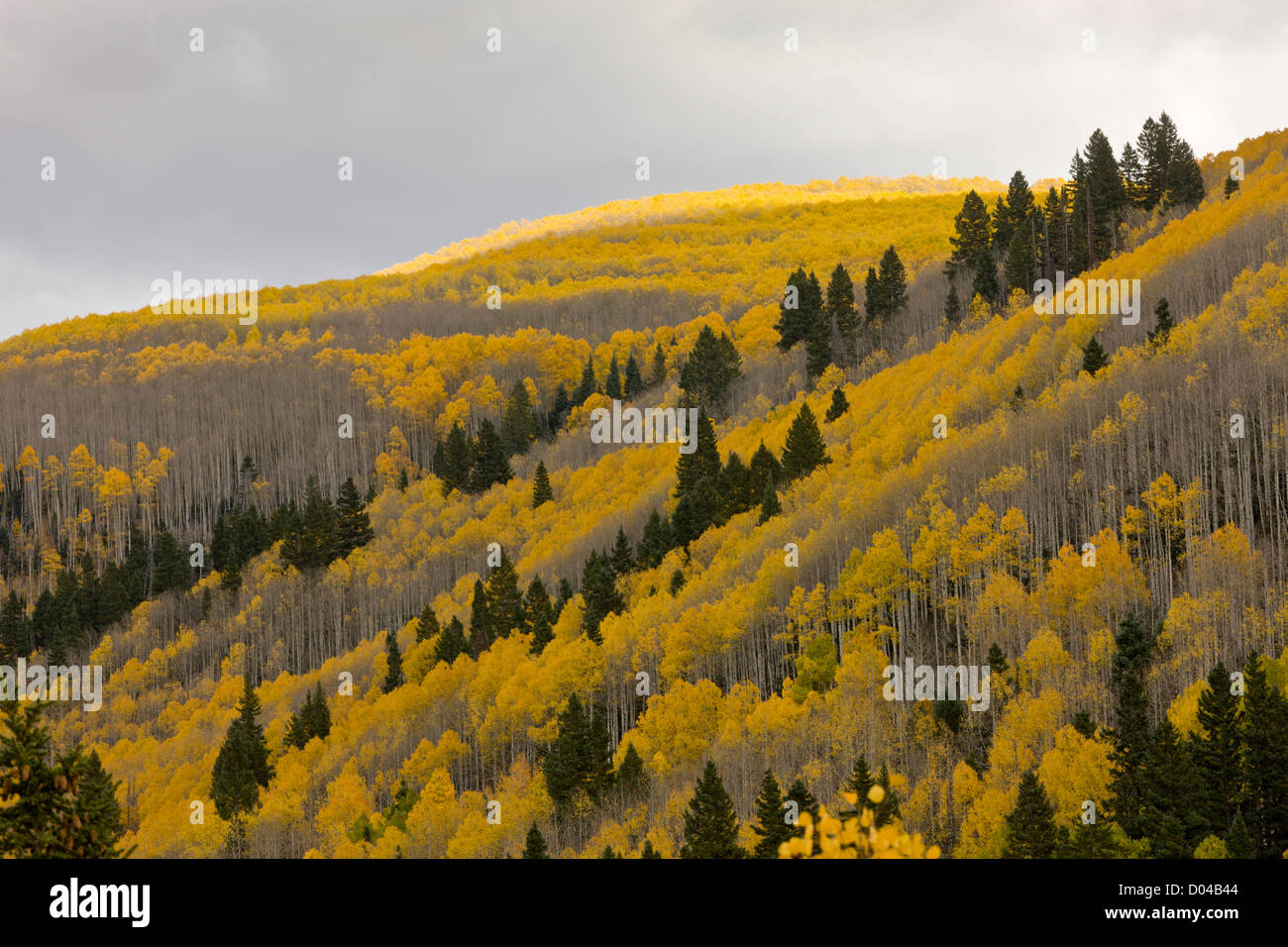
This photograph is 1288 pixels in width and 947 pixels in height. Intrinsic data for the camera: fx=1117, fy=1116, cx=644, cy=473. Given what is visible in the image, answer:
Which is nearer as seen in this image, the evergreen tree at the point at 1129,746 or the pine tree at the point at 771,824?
the evergreen tree at the point at 1129,746

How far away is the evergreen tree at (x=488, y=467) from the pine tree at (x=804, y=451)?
60335 mm

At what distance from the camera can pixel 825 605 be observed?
287 feet

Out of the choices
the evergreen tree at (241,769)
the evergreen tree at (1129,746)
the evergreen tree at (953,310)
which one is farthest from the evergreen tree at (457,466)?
the evergreen tree at (1129,746)

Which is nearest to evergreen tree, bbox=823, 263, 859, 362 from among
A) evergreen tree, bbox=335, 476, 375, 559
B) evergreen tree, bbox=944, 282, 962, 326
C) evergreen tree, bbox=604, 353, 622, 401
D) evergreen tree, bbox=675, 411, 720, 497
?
evergreen tree, bbox=944, 282, 962, 326

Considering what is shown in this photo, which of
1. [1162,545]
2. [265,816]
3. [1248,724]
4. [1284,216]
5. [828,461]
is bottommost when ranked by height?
[265,816]

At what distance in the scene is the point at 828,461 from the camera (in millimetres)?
109812

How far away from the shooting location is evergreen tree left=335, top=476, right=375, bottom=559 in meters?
148

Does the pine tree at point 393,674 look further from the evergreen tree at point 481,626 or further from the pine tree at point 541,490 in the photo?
the pine tree at point 541,490

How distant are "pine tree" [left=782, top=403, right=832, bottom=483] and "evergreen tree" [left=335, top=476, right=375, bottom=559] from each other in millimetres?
66322

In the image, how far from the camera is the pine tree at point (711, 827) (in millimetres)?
54094

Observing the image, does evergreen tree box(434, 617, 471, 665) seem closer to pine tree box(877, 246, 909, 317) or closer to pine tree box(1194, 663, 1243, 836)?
pine tree box(1194, 663, 1243, 836)
